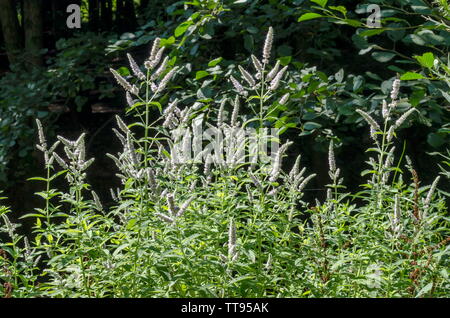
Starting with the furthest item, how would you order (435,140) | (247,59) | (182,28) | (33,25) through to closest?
1. (33,25)
2. (247,59)
3. (182,28)
4. (435,140)

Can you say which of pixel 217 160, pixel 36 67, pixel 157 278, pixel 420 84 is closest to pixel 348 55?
pixel 420 84

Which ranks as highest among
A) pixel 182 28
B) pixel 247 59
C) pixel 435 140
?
pixel 182 28

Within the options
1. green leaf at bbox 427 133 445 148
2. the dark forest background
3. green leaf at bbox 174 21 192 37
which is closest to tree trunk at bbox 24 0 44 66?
the dark forest background

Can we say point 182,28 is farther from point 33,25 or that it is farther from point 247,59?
point 33,25

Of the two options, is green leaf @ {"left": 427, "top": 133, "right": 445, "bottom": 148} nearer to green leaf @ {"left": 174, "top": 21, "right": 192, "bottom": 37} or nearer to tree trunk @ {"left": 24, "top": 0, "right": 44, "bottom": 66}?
green leaf @ {"left": 174, "top": 21, "right": 192, "bottom": 37}

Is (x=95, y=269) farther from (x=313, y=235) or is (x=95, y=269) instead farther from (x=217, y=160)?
(x=313, y=235)

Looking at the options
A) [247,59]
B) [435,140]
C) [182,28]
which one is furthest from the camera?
[247,59]

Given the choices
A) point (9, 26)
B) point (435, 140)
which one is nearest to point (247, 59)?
point (435, 140)

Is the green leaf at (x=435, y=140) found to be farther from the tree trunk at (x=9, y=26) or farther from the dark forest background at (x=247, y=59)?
the tree trunk at (x=9, y=26)

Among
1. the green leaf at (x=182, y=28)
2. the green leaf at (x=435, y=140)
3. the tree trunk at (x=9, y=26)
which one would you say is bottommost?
the green leaf at (x=435, y=140)

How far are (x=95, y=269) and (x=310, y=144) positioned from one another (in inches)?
139

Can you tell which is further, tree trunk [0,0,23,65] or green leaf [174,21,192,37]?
tree trunk [0,0,23,65]

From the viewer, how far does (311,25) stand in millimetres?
4996

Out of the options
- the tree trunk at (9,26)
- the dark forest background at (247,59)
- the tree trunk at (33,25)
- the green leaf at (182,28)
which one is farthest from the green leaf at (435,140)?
the tree trunk at (9,26)
